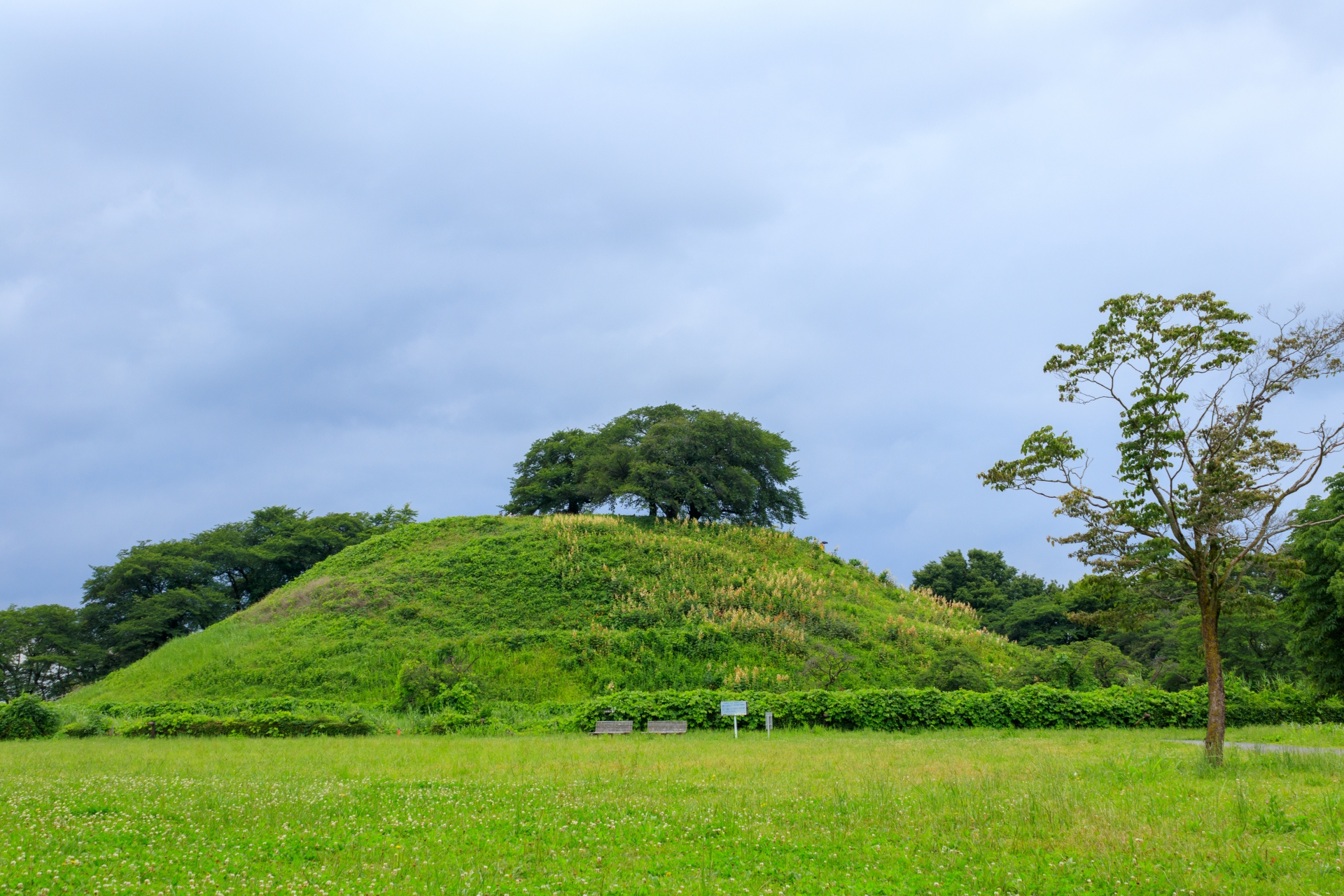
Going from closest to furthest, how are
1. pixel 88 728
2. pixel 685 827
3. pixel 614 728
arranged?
pixel 685 827 → pixel 614 728 → pixel 88 728

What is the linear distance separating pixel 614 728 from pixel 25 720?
17281mm

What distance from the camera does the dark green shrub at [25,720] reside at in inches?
899

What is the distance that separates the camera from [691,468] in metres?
47.0

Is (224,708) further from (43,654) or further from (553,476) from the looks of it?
(43,654)

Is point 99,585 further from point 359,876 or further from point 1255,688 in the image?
point 1255,688

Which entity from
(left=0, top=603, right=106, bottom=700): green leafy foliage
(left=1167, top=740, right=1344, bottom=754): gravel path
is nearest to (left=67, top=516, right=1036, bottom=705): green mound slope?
(left=1167, top=740, right=1344, bottom=754): gravel path

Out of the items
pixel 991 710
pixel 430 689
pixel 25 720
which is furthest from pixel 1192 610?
pixel 25 720

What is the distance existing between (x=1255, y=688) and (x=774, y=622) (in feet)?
57.9

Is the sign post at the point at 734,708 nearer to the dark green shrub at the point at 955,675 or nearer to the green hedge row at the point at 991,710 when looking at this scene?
the green hedge row at the point at 991,710

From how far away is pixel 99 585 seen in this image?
5572cm

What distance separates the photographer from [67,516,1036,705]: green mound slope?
28.5 meters

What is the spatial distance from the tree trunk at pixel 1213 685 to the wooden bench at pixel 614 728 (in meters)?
13.3

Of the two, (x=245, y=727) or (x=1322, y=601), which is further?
(x=1322, y=601)

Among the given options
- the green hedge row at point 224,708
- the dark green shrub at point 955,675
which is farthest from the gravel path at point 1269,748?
the green hedge row at point 224,708
